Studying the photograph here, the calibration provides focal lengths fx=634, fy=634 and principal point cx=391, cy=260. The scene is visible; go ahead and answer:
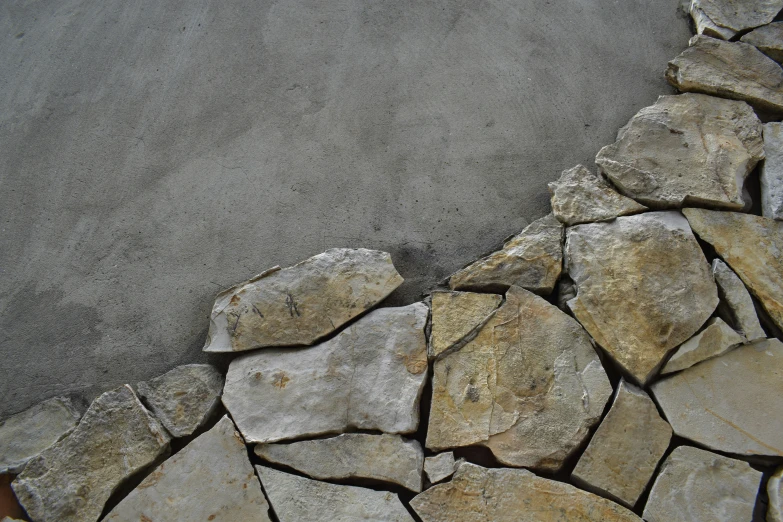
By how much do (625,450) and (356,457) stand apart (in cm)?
76

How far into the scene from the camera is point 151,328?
198cm

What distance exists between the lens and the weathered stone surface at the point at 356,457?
1.79 meters

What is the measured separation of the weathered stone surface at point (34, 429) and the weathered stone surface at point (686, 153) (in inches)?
72.6

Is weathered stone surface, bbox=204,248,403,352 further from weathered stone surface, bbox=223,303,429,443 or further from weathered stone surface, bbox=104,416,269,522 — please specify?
weathered stone surface, bbox=104,416,269,522

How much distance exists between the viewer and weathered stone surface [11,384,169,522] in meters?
1.76

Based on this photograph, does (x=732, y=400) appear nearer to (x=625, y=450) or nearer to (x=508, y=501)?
(x=625, y=450)

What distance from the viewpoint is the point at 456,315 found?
6.30 feet

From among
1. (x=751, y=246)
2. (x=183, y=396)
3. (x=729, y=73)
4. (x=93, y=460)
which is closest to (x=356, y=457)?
(x=183, y=396)

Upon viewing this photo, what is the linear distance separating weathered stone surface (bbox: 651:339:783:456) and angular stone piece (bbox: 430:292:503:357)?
0.54 meters

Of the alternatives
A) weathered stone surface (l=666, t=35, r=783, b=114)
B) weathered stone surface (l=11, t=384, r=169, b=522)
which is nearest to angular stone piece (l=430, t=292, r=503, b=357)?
weathered stone surface (l=11, t=384, r=169, b=522)

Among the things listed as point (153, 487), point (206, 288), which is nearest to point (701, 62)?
point (206, 288)

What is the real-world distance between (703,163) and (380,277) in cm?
111

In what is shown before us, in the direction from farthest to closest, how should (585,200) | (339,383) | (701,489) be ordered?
(585,200) → (339,383) → (701,489)

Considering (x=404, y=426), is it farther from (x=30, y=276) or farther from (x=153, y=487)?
(x=30, y=276)
